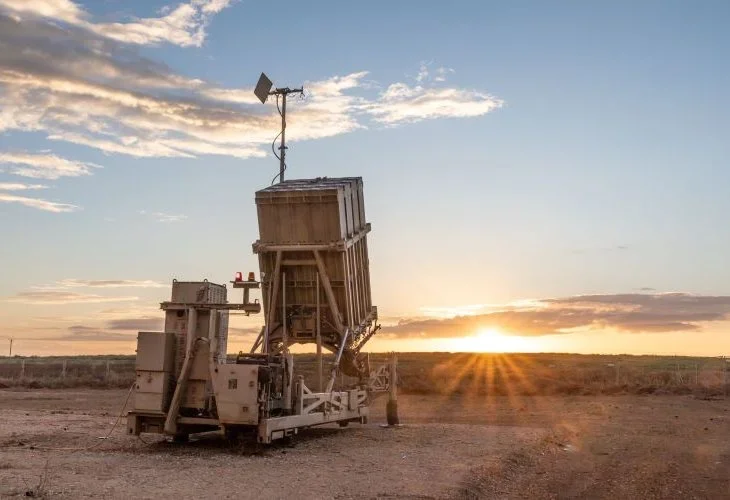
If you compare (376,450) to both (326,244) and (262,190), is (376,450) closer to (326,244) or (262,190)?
(326,244)

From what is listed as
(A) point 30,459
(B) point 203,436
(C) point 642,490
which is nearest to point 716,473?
(C) point 642,490

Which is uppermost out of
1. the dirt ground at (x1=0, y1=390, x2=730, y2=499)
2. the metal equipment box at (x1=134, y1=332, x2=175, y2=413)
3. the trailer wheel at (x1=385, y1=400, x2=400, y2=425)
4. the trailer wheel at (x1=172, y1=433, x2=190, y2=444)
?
the metal equipment box at (x1=134, y1=332, x2=175, y2=413)

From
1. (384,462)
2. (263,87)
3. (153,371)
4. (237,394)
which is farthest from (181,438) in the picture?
(263,87)

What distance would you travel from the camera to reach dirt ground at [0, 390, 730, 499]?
13.0 meters

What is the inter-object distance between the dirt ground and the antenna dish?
9.80 m

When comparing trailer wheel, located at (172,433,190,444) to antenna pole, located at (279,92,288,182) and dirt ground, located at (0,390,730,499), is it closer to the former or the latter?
dirt ground, located at (0,390,730,499)

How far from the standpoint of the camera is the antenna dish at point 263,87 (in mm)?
23781

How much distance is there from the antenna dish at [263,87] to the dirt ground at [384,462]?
32.2ft

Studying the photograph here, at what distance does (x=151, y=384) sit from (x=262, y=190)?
618cm

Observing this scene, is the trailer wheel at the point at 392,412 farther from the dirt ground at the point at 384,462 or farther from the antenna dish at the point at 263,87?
the antenna dish at the point at 263,87

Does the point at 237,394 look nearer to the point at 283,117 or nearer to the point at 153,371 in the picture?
the point at 153,371

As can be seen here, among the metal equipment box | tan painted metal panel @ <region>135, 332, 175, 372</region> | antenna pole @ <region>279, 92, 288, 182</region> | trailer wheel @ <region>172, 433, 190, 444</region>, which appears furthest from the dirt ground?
antenna pole @ <region>279, 92, 288, 182</region>

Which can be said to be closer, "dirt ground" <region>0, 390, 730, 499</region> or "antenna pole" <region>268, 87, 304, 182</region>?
"dirt ground" <region>0, 390, 730, 499</region>

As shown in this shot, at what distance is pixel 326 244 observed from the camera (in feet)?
68.1
